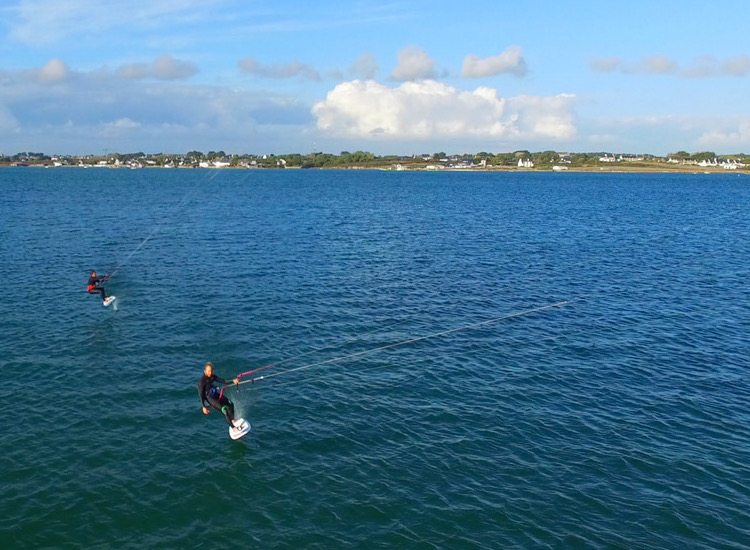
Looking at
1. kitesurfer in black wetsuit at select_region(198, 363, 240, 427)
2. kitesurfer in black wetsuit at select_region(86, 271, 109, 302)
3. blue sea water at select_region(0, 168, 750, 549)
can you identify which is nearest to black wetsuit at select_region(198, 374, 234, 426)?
kitesurfer in black wetsuit at select_region(198, 363, 240, 427)

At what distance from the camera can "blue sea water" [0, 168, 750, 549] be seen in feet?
75.9

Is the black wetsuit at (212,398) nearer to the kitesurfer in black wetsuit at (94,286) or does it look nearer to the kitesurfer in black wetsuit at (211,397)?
the kitesurfer in black wetsuit at (211,397)

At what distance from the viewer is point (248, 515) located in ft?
76.4

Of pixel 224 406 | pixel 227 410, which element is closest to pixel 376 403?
pixel 227 410

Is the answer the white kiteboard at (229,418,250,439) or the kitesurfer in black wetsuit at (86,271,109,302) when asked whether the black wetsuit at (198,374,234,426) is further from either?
the kitesurfer in black wetsuit at (86,271,109,302)

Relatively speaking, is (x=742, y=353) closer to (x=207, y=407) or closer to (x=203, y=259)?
(x=207, y=407)

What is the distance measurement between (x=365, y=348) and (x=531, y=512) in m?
19.5

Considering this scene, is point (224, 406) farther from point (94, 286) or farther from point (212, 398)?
point (94, 286)

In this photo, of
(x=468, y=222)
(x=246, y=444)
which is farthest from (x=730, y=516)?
(x=468, y=222)

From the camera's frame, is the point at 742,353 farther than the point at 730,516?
Yes

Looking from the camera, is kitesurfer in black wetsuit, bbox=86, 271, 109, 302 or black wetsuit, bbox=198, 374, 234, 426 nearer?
black wetsuit, bbox=198, 374, 234, 426

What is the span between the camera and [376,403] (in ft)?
108

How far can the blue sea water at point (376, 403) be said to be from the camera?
911 inches

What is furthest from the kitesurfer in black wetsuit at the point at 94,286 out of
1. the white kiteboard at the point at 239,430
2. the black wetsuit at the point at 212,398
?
the white kiteboard at the point at 239,430
